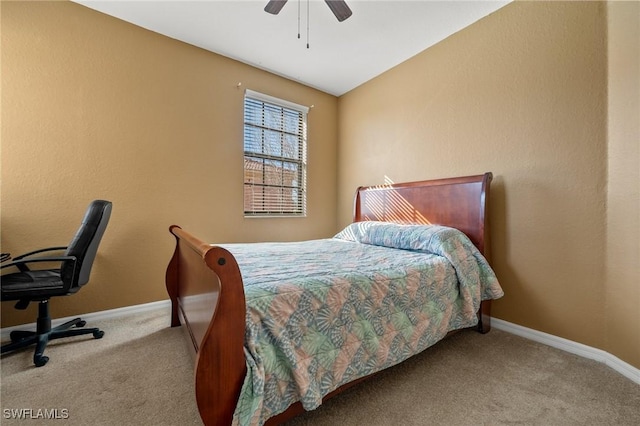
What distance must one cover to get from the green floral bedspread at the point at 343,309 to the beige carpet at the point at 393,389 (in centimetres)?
21

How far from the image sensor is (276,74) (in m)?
3.40

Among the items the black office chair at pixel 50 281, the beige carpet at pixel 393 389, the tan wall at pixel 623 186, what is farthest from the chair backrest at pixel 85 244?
the tan wall at pixel 623 186

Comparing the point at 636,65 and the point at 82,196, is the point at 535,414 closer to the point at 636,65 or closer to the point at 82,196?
the point at 636,65

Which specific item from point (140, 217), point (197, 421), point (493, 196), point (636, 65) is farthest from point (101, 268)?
point (636, 65)

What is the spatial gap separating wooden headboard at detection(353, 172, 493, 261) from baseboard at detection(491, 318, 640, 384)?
615 millimetres

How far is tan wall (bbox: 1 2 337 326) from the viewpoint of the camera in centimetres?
210

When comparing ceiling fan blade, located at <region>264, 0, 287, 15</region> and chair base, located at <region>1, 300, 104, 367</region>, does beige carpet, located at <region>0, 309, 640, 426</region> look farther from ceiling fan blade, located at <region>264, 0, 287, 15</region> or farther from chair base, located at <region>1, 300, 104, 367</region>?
ceiling fan blade, located at <region>264, 0, 287, 15</region>

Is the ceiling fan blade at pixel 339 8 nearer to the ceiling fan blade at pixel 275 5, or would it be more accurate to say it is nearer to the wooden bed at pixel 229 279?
the ceiling fan blade at pixel 275 5

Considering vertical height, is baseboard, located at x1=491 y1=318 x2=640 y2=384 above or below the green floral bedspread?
below

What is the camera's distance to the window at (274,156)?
3232 mm

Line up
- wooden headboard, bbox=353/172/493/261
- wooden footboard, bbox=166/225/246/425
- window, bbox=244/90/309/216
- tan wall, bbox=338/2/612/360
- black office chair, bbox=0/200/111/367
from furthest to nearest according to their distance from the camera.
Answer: window, bbox=244/90/309/216 → wooden headboard, bbox=353/172/493/261 → tan wall, bbox=338/2/612/360 → black office chair, bbox=0/200/111/367 → wooden footboard, bbox=166/225/246/425

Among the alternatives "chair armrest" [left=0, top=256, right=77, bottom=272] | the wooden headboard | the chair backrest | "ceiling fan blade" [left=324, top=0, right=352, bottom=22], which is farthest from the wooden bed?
"ceiling fan blade" [left=324, top=0, right=352, bottom=22]

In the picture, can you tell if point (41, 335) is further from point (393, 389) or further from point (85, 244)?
point (393, 389)

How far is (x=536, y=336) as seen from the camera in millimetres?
2066
